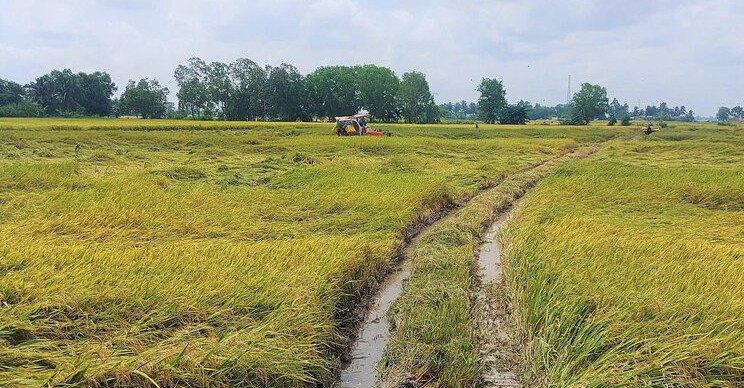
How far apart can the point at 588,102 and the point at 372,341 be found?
65790mm

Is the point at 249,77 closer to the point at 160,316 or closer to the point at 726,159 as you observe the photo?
the point at 726,159

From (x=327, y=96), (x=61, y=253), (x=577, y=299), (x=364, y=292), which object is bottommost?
(x=364, y=292)

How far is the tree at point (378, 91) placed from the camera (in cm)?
5478

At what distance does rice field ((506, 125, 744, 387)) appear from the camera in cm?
303

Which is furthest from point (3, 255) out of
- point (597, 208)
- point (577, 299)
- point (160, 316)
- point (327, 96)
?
point (327, 96)

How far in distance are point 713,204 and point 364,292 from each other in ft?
22.5

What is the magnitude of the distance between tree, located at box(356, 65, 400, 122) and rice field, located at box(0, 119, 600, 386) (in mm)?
45754

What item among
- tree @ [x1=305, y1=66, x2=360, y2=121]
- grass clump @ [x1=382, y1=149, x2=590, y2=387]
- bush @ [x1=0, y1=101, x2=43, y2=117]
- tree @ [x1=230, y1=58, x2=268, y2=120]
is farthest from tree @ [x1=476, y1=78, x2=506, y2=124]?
grass clump @ [x1=382, y1=149, x2=590, y2=387]

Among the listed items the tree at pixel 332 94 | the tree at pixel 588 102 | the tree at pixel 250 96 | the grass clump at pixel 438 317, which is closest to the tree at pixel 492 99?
the tree at pixel 588 102

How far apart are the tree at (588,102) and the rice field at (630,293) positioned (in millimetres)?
59434

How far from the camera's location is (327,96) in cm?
5406

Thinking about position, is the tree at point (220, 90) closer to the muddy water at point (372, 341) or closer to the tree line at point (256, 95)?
the tree line at point (256, 95)

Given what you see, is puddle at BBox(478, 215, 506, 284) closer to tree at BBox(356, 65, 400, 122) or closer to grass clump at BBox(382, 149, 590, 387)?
grass clump at BBox(382, 149, 590, 387)

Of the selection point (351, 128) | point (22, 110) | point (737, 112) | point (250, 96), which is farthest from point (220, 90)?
point (737, 112)
